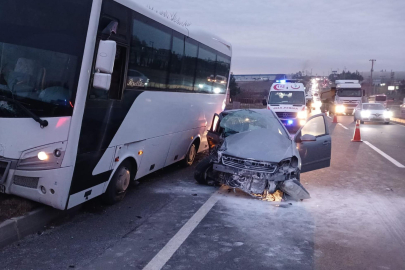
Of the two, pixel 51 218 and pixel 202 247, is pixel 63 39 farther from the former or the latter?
pixel 202 247

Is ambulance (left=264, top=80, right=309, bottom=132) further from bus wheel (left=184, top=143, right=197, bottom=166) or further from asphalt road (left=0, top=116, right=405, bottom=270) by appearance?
asphalt road (left=0, top=116, right=405, bottom=270)

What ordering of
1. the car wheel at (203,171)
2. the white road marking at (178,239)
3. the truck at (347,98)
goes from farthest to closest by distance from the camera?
the truck at (347,98) < the car wheel at (203,171) < the white road marking at (178,239)

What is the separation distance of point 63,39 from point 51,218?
8.55 ft

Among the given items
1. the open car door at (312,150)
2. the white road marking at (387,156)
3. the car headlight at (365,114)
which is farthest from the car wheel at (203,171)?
the car headlight at (365,114)

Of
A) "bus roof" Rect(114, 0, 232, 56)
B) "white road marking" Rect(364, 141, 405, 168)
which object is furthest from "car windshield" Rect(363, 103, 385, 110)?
"bus roof" Rect(114, 0, 232, 56)

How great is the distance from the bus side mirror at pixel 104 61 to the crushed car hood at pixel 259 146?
322cm

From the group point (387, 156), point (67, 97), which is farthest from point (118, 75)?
point (387, 156)

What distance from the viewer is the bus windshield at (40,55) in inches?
217

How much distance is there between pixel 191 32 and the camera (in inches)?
397

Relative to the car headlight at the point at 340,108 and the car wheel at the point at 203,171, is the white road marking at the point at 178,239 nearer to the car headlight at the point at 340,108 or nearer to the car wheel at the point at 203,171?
the car wheel at the point at 203,171

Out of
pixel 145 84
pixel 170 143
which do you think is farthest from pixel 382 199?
pixel 145 84

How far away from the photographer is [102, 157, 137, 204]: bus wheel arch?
7059 mm

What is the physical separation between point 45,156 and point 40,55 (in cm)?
133

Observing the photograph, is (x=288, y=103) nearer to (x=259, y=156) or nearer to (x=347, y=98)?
(x=259, y=156)
